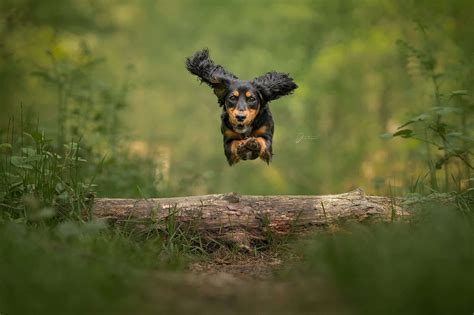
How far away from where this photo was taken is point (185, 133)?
20641 mm

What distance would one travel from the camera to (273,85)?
6809mm

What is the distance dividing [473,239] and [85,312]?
8.15 ft

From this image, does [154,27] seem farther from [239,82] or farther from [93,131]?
[239,82]

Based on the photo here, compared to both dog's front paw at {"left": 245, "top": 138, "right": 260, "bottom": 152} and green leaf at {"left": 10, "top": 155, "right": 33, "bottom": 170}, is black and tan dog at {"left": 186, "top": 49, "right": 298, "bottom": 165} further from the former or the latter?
green leaf at {"left": 10, "top": 155, "right": 33, "bottom": 170}

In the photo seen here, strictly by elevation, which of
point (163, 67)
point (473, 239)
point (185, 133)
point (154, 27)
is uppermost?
point (154, 27)

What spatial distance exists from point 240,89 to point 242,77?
10.8 m

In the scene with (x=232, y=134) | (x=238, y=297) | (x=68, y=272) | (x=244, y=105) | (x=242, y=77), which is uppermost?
(x=242, y=77)

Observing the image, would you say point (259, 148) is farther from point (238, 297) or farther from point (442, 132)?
point (238, 297)

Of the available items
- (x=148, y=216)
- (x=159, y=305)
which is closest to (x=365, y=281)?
(x=159, y=305)

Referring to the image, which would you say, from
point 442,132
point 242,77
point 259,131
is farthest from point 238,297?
point 242,77

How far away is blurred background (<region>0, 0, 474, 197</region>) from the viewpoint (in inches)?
348

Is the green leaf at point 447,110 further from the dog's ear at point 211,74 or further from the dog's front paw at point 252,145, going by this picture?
the dog's ear at point 211,74

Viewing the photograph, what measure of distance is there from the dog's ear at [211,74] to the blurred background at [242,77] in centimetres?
176

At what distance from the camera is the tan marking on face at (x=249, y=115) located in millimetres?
6348
